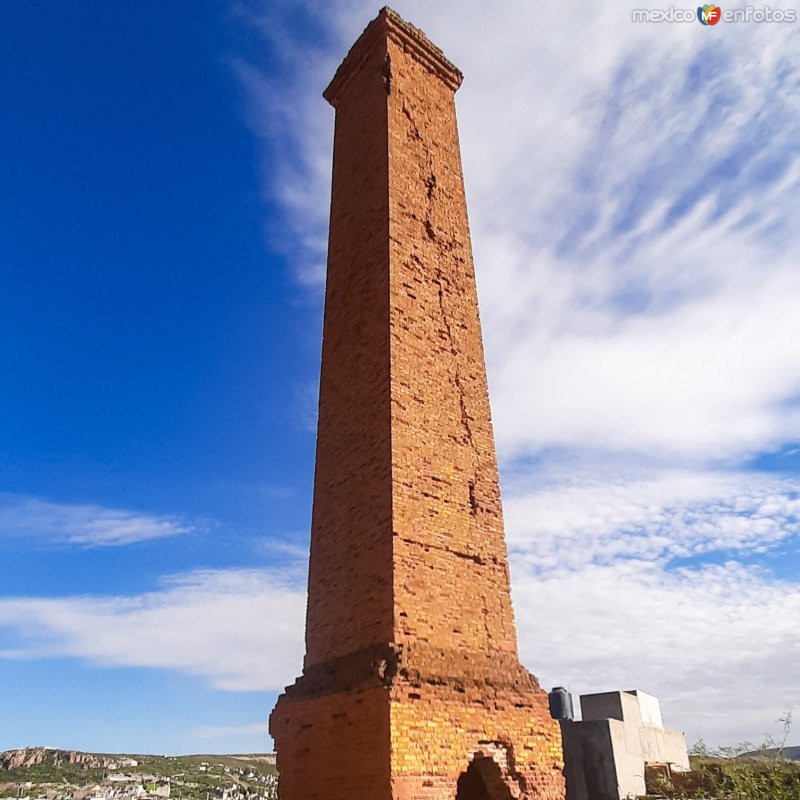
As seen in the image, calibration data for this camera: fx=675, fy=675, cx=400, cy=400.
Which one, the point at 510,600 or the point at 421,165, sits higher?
the point at 421,165

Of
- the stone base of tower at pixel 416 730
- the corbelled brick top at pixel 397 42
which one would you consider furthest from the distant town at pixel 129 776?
the corbelled brick top at pixel 397 42

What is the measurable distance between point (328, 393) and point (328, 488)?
111 cm

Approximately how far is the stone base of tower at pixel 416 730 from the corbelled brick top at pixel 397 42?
24.8 feet

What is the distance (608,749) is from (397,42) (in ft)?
34.1

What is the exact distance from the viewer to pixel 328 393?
23.9 ft

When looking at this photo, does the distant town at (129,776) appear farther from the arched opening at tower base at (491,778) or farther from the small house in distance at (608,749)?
the arched opening at tower base at (491,778)

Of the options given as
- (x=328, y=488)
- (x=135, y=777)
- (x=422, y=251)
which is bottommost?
(x=135, y=777)

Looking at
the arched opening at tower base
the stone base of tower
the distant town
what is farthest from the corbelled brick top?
the distant town

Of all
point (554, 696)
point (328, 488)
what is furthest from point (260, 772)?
point (328, 488)

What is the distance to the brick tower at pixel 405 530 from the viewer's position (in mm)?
5098

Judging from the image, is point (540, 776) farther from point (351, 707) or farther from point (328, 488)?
point (328, 488)

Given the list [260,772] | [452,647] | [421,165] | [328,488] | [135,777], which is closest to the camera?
[452,647]

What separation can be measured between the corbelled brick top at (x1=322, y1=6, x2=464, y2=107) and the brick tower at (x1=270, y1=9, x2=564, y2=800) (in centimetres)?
54

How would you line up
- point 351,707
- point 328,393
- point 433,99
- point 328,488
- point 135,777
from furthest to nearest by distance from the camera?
point 135,777 < point 433,99 < point 328,393 < point 328,488 < point 351,707
